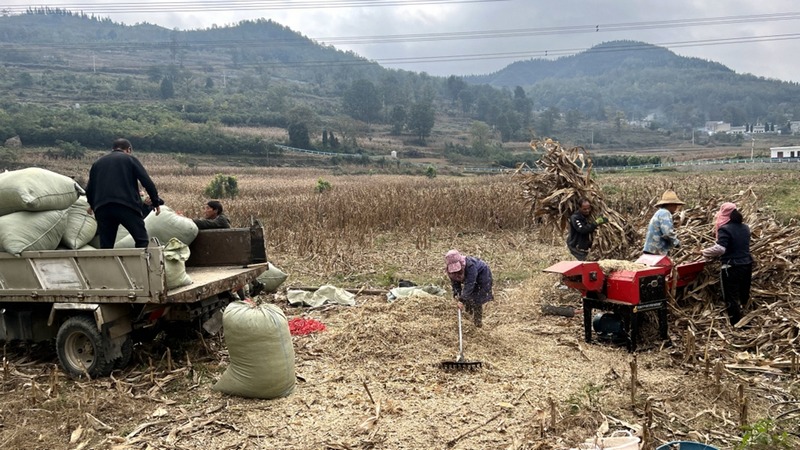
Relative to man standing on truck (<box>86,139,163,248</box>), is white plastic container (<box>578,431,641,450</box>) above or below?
below

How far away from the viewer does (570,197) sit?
354 inches

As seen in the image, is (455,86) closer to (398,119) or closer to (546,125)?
(546,125)

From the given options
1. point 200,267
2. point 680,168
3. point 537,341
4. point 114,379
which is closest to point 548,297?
point 537,341

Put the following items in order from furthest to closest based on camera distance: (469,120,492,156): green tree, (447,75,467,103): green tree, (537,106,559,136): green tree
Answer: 1. (447,75,467,103): green tree
2. (537,106,559,136): green tree
3. (469,120,492,156): green tree

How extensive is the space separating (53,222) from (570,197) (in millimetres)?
6788

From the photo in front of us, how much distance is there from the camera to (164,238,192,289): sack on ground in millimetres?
5477

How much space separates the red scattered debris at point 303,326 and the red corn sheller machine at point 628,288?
285 centimetres

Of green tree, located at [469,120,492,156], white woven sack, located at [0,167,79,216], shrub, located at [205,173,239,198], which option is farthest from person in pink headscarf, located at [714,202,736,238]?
green tree, located at [469,120,492,156]

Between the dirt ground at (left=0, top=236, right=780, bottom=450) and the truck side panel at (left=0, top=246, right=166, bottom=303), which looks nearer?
the dirt ground at (left=0, top=236, right=780, bottom=450)

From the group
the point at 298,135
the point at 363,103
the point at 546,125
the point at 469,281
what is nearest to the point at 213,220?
the point at 469,281

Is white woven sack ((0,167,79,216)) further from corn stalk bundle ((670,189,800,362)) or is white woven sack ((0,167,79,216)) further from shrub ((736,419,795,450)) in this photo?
corn stalk bundle ((670,189,800,362))

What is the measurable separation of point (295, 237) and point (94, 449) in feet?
29.7

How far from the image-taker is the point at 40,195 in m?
5.87

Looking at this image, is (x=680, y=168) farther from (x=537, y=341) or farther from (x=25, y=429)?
(x=25, y=429)
